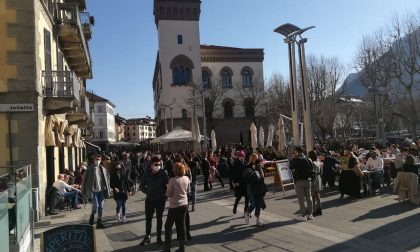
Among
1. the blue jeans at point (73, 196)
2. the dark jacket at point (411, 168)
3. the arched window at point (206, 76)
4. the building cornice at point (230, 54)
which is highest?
the building cornice at point (230, 54)

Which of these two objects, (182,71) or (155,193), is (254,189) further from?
(182,71)

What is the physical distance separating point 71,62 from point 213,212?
15.2 meters

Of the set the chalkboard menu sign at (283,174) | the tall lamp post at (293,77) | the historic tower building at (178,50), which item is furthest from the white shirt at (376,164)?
the historic tower building at (178,50)

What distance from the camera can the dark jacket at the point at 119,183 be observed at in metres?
12.0

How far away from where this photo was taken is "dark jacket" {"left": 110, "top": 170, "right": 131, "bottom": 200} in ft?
39.4

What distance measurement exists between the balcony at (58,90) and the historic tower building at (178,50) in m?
48.5

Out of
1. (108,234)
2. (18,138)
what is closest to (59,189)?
(18,138)

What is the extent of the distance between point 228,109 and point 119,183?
190 ft

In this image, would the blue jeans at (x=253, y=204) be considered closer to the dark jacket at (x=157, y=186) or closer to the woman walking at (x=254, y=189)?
the woman walking at (x=254, y=189)

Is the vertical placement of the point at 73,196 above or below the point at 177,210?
below

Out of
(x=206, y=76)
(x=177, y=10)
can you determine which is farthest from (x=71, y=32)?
(x=206, y=76)

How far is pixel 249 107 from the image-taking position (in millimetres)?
69188

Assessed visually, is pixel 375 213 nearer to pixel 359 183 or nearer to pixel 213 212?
pixel 359 183

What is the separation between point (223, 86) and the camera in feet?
229
